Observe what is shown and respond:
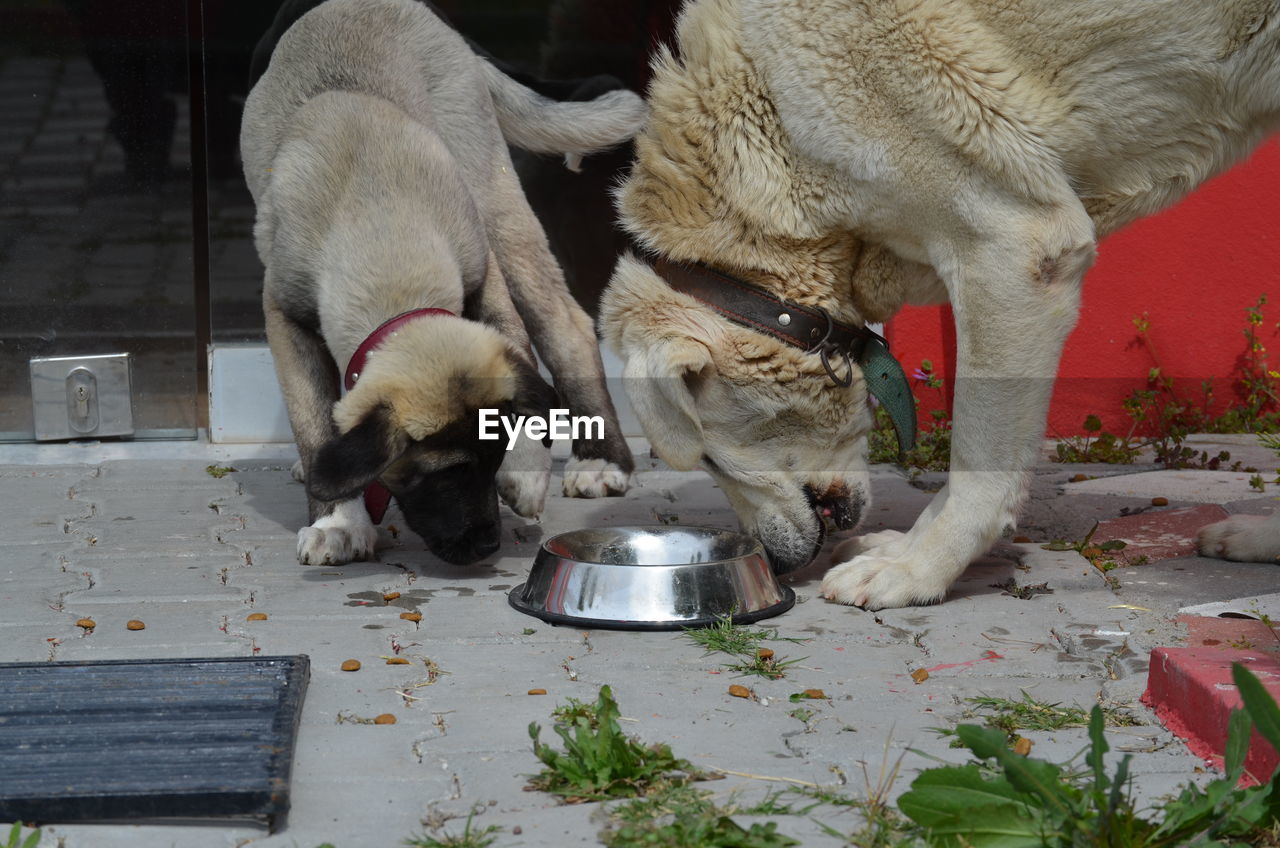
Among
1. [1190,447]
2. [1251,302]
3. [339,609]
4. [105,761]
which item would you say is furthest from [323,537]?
[1251,302]

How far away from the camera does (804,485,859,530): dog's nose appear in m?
4.07

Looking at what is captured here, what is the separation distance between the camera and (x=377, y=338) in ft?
13.4

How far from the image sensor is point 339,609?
3.83 m

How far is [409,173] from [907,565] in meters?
2.14

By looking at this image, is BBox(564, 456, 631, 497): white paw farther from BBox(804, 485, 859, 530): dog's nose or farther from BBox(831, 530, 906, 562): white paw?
BBox(804, 485, 859, 530): dog's nose

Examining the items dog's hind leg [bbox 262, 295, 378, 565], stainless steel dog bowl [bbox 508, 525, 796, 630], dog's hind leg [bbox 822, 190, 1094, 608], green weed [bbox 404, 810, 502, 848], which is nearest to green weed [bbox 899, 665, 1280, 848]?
green weed [bbox 404, 810, 502, 848]

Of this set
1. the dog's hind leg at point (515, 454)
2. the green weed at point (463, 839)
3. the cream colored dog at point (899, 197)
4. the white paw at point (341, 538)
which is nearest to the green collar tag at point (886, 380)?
the cream colored dog at point (899, 197)

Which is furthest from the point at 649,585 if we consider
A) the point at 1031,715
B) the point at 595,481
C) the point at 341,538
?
the point at 595,481

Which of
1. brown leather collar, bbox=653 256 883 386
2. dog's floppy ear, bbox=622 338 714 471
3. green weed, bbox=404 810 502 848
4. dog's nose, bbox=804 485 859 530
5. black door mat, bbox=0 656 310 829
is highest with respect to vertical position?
brown leather collar, bbox=653 256 883 386

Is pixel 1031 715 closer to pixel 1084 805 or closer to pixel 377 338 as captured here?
pixel 1084 805

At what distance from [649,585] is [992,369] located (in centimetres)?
113

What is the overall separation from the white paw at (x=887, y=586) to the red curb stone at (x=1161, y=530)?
3.09 feet

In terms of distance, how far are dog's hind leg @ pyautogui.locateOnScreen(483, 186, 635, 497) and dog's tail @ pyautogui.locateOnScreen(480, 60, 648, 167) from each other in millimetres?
350

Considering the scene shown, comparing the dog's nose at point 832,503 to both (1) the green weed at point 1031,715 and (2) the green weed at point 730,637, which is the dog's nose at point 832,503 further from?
(1) the green weed at point 1031,715
